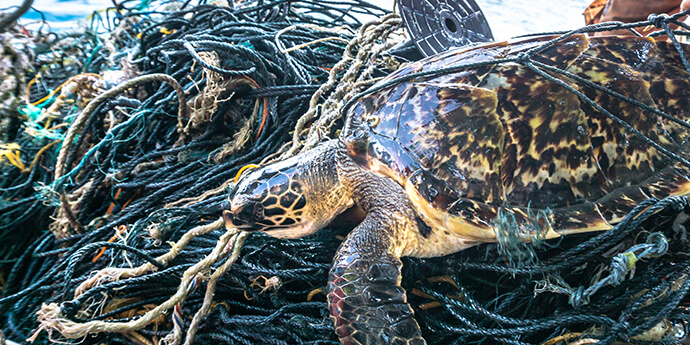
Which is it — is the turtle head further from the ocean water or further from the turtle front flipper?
the ocean water

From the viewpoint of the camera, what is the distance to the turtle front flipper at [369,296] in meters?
1.05

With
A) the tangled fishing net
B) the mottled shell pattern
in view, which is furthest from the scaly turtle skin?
the tangled fishing net

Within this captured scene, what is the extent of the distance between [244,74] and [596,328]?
64.8 inches

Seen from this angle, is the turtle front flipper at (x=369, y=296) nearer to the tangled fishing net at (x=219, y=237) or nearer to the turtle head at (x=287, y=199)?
the tangled fishing net at (x=219, y=237)

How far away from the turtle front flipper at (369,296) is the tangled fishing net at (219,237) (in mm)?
125

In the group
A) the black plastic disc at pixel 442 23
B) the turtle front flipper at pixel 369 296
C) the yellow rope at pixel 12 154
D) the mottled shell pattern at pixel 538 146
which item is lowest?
the turtle front flipper at pixel 369 296

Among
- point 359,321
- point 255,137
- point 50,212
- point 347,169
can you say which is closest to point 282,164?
point 347,169

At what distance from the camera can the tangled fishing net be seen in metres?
1.12

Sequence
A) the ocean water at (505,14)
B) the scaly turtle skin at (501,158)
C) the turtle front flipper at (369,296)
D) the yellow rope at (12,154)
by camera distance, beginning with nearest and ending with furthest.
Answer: the turtle front flipper at (369,296) < the scaly turtle skin at (501,158) < the yellow rope at (12,154) < the ocean water at (505,14)

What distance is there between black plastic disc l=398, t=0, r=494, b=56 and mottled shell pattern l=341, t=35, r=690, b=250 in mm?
638

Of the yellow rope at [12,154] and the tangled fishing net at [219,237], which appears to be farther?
the yellow rope at [12,154]

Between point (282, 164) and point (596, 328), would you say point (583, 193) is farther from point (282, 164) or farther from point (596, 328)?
point (282, 164)

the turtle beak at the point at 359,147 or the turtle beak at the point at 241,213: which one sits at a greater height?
the turtle beak at the point at 359,147

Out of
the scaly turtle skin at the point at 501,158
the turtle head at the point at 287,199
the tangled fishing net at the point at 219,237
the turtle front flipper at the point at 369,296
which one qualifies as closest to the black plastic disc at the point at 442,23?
the tangled fishing net at the point at 219,237
